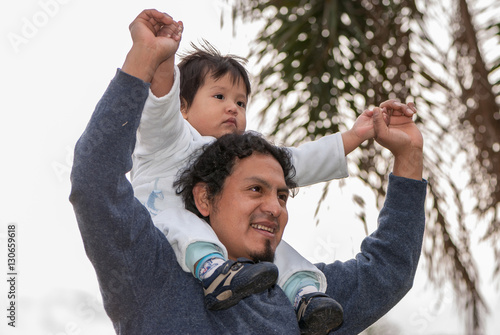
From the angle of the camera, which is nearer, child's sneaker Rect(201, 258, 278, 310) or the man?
the man

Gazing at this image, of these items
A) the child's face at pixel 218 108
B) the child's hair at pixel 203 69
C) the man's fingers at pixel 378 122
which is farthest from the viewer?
the child's hair at pixel 203 69

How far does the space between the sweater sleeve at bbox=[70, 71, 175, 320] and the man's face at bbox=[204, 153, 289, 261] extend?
0.25m

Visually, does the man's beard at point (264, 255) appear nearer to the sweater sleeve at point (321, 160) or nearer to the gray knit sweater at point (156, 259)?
the gray knit sweater at point (156, 259)

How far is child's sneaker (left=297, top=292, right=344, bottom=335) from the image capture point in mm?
1362

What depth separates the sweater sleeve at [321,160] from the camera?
172 centimetres

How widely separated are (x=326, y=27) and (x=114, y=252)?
5.99 ft

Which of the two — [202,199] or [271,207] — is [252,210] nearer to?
[271,207]

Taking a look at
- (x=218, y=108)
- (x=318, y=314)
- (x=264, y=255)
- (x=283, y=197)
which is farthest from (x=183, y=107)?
(x=318, y=314)

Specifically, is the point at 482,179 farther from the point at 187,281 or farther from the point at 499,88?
the point at 187,281

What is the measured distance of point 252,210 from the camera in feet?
4.62

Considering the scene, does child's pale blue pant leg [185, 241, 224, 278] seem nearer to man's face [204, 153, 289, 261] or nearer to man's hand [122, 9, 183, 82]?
man's face [204, 153, 289, 261]

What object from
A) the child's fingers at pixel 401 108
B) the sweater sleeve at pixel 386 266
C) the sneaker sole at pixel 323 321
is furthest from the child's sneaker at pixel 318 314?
the child's fingers at pixel 401 108

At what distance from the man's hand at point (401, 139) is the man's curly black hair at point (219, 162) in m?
0.24

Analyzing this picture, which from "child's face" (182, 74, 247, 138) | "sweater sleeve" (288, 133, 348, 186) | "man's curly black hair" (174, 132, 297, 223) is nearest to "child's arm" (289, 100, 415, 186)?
"sweater sleeve" (288, 133, 348, 186)
